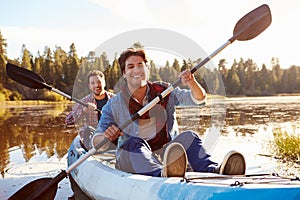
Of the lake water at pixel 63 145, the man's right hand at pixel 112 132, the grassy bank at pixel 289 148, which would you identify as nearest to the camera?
the man's right hand at pixel 112 132

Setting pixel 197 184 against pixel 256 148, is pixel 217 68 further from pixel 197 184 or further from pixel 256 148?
pixel 256 148

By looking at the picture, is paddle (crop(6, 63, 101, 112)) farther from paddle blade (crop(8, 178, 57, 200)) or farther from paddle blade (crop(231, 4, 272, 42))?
paddle blade (crop(231, 4, 272, 42))

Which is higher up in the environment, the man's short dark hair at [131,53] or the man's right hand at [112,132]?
the man's short dark hair at [131,53]

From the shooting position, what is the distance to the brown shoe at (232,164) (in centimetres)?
292

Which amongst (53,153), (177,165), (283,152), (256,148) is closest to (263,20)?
(177,165)

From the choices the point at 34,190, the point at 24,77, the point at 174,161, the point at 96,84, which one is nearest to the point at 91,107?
the point at 96,84

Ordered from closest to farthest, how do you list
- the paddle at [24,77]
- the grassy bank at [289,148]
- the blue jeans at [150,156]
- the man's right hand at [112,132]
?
the blue jeans at [150,156] → the man's right hand at [112,132] → the paddle at [24,77] → the grassy bank at [289,148]

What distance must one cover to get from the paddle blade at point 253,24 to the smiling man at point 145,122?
0.70 metres

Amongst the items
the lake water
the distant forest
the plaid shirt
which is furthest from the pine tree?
the plaid shirt

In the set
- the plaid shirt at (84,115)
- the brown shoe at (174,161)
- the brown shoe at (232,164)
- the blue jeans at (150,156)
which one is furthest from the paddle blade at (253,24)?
the plaid shirt at (84,115)

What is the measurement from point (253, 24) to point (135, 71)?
113 centimetres

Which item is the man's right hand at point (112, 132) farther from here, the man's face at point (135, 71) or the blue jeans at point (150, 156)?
the man's face at point (135, 71)

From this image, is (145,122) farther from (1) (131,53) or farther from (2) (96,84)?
(2) (96,84)

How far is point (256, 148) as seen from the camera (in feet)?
22.6
